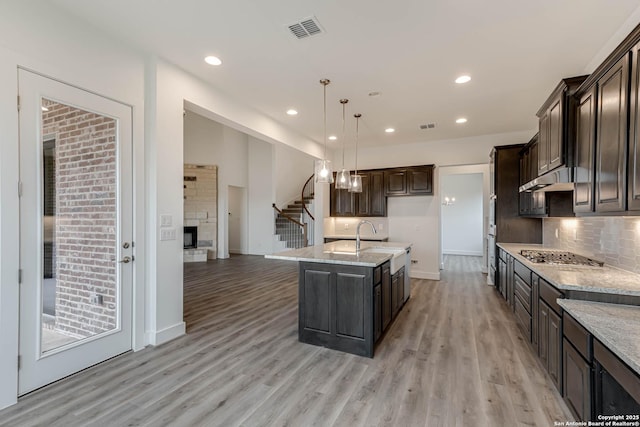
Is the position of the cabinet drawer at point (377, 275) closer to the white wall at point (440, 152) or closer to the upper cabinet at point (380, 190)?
the upper cabinet at point (380, 190)

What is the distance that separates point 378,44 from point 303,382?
3.10 metres

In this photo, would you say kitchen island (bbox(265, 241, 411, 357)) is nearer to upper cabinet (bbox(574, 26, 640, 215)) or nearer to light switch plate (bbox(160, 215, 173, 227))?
light switch plate (bbox(160, 215, 173, 227))

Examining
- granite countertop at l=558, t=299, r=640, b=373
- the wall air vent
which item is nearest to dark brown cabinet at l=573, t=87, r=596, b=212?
granite countertop at l=558, t=299, r=640, b=373

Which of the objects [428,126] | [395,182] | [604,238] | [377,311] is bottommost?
[377,311]

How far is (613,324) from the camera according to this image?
5.04ft

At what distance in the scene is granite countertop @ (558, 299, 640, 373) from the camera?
1.24 m

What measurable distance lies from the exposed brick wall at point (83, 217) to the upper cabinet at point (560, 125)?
408 centimetres

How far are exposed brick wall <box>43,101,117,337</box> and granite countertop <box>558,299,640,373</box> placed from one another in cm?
357

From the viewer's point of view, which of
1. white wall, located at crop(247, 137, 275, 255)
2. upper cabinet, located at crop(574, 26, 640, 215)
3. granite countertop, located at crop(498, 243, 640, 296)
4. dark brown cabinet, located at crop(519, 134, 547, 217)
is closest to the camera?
upper cabinet, located at crop(574, 26, 640, 215)

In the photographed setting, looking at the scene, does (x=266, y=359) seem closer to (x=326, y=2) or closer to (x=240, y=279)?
(x=326, y=2)

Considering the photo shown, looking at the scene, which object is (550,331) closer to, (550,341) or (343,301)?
(550,341)

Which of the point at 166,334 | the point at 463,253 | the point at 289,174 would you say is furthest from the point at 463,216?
the point at 166,334

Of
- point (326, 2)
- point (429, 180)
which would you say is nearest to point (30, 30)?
point (326, 2)

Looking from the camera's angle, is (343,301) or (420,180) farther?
(420,180)
